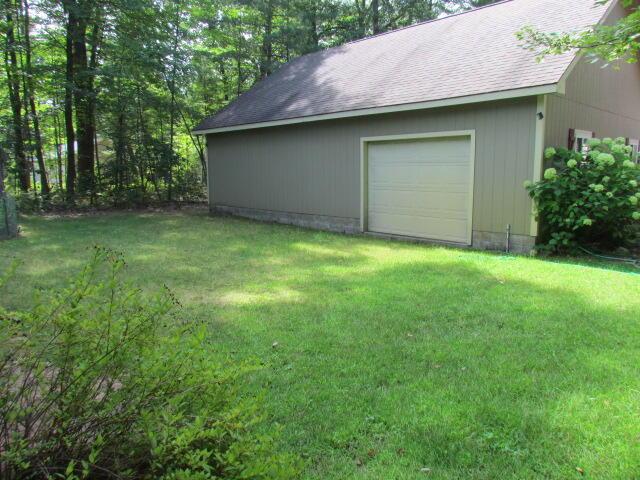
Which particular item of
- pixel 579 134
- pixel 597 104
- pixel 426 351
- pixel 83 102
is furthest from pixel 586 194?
pixel 83 102

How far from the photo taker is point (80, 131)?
1569 centimetres

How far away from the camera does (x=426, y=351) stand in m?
3.47

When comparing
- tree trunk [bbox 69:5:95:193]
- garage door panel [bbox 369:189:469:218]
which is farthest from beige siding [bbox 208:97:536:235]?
tree trunk [bbox 69:5:95:193]

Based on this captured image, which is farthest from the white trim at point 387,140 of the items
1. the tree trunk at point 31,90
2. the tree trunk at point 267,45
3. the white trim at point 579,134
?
the tree trunk at point 267,45

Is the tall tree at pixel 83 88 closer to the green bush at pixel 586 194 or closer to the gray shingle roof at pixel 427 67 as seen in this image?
the gray shingle roof at pixel 427 67

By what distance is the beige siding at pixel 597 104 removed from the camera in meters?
7.69

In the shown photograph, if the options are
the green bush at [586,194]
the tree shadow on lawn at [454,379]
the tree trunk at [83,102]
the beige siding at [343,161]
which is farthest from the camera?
the tree trunk at [83,102]

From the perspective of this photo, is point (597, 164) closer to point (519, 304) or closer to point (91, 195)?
point (519, 304)

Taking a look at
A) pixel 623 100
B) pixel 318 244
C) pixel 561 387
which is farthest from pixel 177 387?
pixel 623 100

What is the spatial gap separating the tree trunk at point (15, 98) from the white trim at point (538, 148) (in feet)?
44.2

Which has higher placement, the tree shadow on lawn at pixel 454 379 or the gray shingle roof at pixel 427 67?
the gray shingle roof at pixel 427 67

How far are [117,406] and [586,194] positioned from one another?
23.0 ft

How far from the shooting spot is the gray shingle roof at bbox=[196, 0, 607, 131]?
25.1 ft

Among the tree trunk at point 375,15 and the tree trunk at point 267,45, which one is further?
the tree trunk at point 375,15
